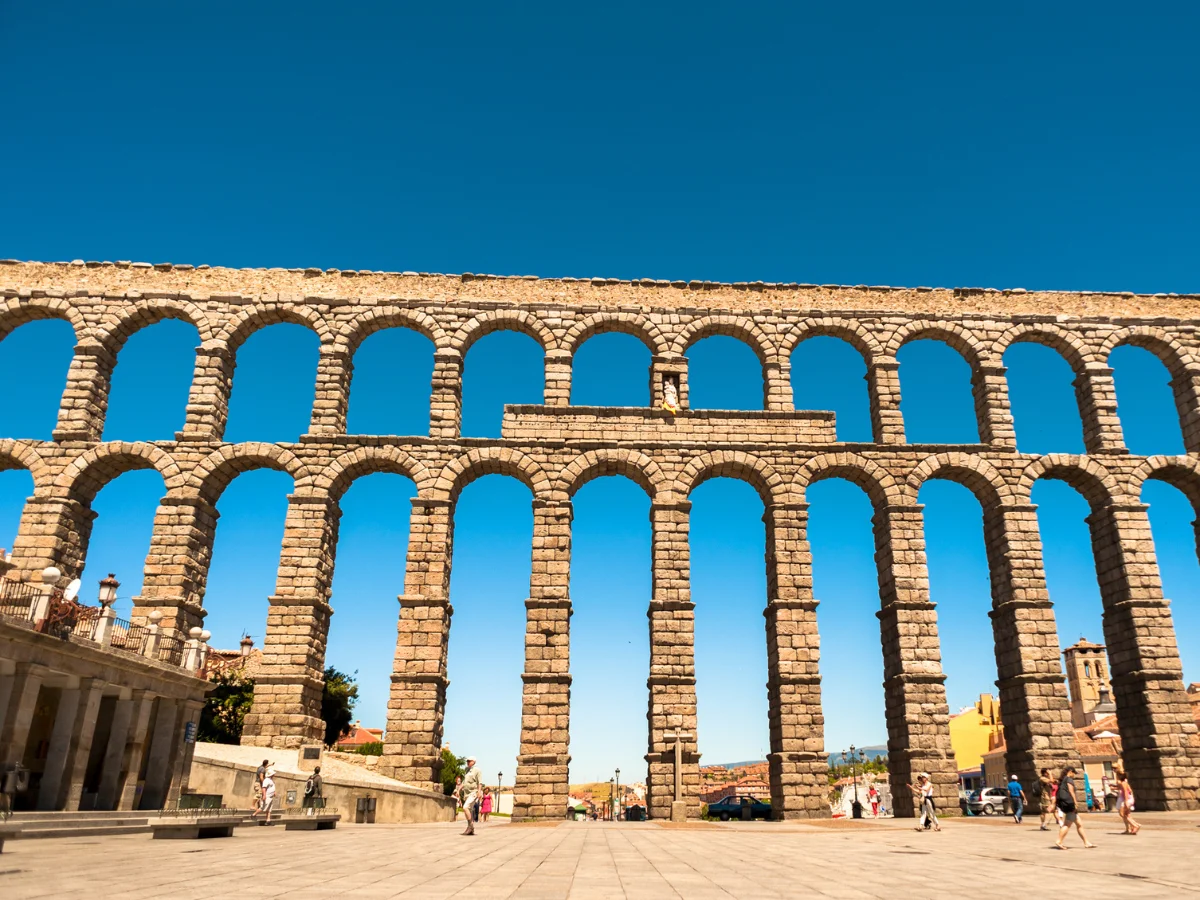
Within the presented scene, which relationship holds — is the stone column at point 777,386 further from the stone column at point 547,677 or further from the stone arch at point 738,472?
the stone column at point 547,677

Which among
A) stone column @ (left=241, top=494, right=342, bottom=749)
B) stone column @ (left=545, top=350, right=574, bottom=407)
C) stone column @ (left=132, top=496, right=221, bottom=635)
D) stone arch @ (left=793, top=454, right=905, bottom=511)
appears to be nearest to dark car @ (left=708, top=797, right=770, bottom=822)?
stone arch @ (left=793, top=454, right=905, bottom=511)

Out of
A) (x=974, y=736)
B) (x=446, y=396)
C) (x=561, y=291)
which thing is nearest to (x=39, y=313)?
(x=446, y=396)

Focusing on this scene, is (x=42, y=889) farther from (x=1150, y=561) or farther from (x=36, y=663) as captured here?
(x=1150, y=561)

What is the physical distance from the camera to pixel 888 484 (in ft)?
88.4

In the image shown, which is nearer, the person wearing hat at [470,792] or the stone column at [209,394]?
the person wearing hat at [470,792]

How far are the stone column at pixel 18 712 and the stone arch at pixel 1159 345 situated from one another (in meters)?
31.4

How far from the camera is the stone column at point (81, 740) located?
50.4 feet

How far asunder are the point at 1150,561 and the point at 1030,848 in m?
16.7

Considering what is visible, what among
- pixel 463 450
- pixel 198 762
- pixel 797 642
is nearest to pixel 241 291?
pixel 463 450

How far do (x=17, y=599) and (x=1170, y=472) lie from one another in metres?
31.9

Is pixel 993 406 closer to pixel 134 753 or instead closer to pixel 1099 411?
pixel 1099 411

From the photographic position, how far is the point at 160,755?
59.8ft

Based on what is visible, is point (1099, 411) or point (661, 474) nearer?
point (661, 474)

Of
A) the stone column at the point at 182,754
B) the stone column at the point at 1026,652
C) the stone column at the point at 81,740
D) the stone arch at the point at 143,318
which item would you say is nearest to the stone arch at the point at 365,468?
the stone arch at the point at 143,318
